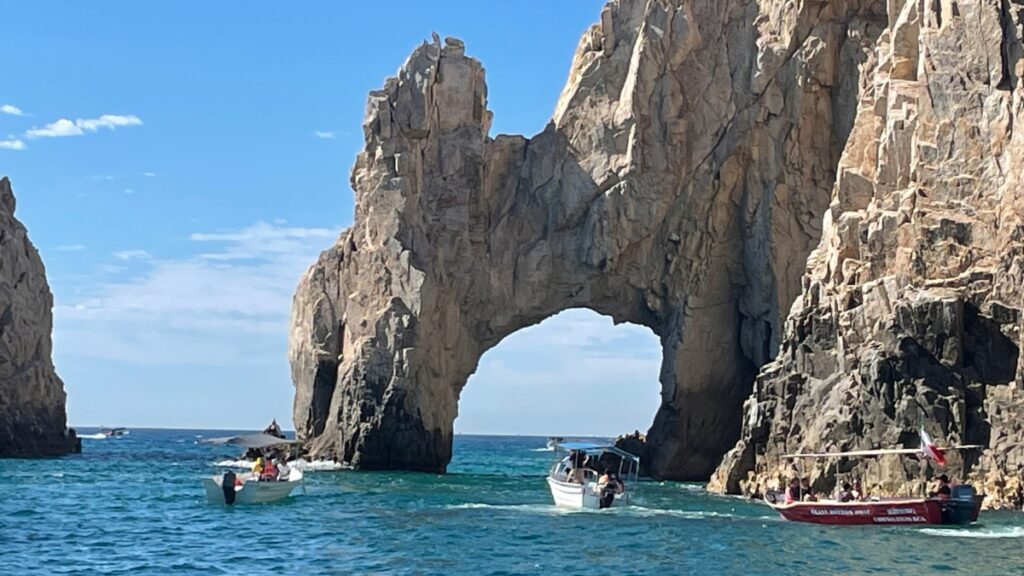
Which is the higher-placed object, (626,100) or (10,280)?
(626,100)

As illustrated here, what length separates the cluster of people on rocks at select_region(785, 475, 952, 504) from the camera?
3572 cm

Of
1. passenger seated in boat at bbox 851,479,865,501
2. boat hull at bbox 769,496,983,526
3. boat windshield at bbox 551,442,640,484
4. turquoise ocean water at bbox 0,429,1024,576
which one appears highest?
boat windshield at bbox 551,442,640,484

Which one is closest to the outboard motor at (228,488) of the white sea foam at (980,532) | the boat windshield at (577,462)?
the boat windshield at (577,462)

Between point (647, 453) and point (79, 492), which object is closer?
point (79, 492)

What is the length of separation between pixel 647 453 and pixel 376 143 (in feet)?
67.3

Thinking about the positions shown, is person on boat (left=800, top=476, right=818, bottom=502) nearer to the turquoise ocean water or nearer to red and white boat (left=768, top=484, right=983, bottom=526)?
red and white boat (left=768, top=484, right=983, bottom=526)

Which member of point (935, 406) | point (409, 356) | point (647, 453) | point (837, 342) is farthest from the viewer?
point (647, 453)

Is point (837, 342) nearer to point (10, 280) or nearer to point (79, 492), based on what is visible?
point (79, 492)

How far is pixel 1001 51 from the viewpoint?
42656 mm

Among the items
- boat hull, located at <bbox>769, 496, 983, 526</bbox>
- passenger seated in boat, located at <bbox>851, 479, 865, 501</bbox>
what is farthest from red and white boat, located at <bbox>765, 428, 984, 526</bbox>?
passenger seated in boat, located at <bbox>851, 479, 865, 501</bbox>

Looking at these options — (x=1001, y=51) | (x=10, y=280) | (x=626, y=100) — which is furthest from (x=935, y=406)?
(x=10, y=280)

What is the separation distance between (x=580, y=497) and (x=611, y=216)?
71.7 ft

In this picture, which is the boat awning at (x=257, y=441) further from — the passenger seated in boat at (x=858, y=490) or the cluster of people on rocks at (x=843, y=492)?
the passenger seated in boat at (x=858, y=490)

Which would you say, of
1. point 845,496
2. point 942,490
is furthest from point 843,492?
point 942,490
